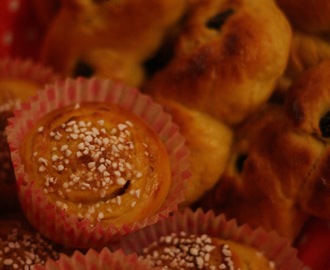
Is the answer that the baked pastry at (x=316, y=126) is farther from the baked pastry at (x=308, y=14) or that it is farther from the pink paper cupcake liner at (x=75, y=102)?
the pink paper cupcake liner at (x=75, y=102)

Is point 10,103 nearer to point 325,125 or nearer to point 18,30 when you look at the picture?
point 18,30

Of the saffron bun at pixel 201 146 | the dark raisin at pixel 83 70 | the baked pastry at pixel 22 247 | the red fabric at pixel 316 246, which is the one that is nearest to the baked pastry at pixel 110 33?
the dark raisin at pixel 83 70

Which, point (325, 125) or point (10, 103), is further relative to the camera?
point (10, 103)

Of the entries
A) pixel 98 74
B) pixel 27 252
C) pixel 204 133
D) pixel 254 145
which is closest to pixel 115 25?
pixel 98 74

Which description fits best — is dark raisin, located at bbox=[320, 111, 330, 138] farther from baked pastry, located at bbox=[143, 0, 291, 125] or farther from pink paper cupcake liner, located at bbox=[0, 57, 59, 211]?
pink paper cupcake liner, located at bbox=[0, 57, 59, 211]

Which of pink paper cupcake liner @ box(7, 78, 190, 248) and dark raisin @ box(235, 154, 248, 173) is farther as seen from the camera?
dark raisin @ box(235, 154, 248, 173)

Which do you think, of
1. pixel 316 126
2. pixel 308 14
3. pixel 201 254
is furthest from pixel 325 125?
pixel 201 254

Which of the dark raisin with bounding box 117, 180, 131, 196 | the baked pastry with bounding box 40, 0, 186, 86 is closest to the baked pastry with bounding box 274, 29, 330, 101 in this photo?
the baked pastry with bounding box 40, 0, 186, 86
